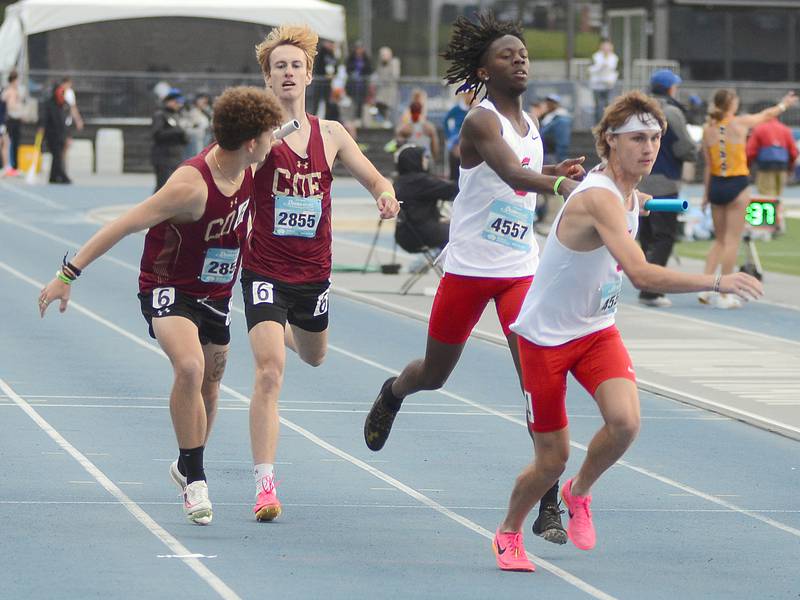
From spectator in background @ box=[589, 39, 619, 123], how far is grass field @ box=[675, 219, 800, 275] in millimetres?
11865

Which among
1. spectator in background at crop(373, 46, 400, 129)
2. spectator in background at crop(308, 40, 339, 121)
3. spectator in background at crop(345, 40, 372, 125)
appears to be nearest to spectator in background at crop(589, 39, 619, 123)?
spectator in background at crop(373, 46, 400, 129)

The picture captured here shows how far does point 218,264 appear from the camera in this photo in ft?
24.9

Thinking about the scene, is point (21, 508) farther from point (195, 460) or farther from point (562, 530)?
point (562, 530)

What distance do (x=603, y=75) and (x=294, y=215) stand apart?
101ft

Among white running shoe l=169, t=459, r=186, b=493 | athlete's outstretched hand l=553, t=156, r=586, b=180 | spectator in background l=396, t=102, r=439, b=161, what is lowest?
white running shoe l=169, t=459, r=186, b=493

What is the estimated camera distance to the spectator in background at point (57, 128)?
1396 inches

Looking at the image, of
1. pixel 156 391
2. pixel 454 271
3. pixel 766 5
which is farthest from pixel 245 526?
pixel 766 5

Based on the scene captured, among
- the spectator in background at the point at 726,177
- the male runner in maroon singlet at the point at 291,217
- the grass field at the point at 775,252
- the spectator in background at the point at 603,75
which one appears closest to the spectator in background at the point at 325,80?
the spectator in background at the point at 603,75

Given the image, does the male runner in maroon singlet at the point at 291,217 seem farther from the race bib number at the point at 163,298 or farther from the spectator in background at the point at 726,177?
the spectator in background at the point at 726,177

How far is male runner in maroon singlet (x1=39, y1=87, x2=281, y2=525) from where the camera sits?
7.35m

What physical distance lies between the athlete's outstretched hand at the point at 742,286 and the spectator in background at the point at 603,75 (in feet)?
105

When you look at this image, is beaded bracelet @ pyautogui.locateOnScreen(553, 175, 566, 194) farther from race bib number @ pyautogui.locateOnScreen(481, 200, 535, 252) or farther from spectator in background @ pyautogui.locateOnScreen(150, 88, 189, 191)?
spectator in background @ pyautogui.locateOnScreen(150, 88, 189, 191)

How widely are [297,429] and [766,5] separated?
36.4 metres

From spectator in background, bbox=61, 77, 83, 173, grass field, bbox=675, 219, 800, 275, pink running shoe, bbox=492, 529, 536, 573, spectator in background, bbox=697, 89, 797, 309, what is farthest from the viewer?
spectator in background, bbox=61, 77, 83, 173
